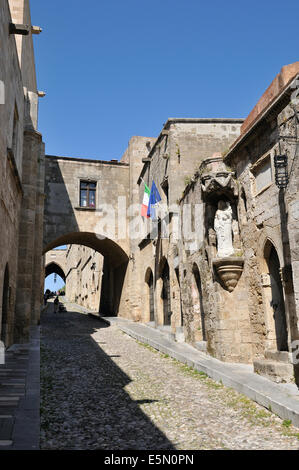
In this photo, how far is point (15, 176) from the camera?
29.6 ft

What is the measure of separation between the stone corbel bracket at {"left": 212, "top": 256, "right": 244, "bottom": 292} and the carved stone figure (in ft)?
0.57

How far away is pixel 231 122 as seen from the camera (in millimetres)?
13539

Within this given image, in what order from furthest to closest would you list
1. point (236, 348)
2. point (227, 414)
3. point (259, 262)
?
1. point (236, 348)
2. point (259, 262)
3. point (227, 414)

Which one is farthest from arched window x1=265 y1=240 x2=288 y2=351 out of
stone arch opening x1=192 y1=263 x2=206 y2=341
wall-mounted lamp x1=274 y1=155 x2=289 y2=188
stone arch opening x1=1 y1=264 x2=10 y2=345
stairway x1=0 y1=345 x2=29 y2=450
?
stone arch opening x1=1 y1=264 x2=10 y2=345

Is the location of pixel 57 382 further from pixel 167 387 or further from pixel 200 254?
pixel 200 254

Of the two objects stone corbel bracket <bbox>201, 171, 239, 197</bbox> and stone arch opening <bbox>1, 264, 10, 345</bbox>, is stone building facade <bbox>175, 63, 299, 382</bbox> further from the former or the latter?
stone arch opening <bbox>1, 264, 10, 345</bbox>

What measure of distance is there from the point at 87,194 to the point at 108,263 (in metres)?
5.60

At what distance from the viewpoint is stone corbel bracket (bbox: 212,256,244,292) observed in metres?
7.78

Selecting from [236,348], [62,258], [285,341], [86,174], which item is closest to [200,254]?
[236,348]

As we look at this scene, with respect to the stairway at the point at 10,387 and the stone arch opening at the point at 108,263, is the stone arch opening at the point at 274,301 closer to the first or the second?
the stairway at the point at 10,387

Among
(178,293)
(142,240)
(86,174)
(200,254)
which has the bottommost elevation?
(178,293)

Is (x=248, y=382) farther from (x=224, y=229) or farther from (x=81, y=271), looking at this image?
(x=81, y=271)

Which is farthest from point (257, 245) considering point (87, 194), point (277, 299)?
point (87, 194)

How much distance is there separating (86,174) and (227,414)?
47.8 ft
